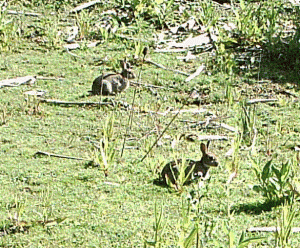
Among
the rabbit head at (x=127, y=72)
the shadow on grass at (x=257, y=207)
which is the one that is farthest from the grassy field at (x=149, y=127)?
the rabbit head at (x=127, y=72)

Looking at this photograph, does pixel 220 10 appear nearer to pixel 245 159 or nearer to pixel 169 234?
pixel 245 159

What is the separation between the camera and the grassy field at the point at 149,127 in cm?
479

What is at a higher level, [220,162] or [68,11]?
[68,11]

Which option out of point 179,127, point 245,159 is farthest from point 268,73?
point 245,159

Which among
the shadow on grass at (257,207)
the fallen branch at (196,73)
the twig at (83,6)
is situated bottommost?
the shadow on grass at (257,207)

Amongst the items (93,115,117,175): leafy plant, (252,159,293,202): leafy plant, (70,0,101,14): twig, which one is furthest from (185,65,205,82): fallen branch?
(252,159,293,202): leafy plant


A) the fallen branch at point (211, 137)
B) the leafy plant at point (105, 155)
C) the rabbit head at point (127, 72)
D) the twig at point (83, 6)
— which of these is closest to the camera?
the leafy plant at point (105, 155)

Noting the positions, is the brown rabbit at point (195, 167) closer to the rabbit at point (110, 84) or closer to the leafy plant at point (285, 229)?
the leafy plant at point (285, 229)

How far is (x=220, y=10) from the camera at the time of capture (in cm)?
1002

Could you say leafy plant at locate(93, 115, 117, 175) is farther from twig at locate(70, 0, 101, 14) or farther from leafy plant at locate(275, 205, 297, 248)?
twig at locate(70, 0, 101, 14)

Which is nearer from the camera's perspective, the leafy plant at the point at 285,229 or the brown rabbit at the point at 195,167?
the leafy plant at the point at 285,229

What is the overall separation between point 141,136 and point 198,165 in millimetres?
1148

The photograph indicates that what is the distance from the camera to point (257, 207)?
510 cm

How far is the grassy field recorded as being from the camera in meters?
4.79
